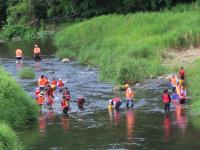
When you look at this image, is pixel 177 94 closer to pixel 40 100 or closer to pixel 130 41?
pixel 40 100

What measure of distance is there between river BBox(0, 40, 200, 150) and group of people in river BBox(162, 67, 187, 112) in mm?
561

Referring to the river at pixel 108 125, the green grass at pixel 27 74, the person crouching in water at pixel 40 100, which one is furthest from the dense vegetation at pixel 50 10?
the person crouching in water at pixel 40 100

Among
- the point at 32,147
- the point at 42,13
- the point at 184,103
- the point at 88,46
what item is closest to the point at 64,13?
the point at 42,13

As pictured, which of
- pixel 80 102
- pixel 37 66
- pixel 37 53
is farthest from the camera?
pixel 37 53

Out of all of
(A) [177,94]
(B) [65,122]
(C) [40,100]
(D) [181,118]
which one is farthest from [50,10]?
(D) [181,118]

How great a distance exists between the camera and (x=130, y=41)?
44.1 metres

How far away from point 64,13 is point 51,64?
1170 inches

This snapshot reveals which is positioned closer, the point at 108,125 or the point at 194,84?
the point at 108,125

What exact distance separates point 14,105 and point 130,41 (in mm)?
20211

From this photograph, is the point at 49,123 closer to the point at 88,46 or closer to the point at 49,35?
the point at 88,46

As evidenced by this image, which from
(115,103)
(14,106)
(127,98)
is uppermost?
(14,106)

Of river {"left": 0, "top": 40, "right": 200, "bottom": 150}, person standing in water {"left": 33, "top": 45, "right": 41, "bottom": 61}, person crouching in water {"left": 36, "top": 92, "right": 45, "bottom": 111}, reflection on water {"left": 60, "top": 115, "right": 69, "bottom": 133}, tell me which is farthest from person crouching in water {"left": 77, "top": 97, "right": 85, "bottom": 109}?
person standing in water {"left": 33, "top": 45, "right": 41, "bottom": 61}

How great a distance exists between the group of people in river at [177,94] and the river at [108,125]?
0.56m

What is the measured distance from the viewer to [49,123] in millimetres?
26203
